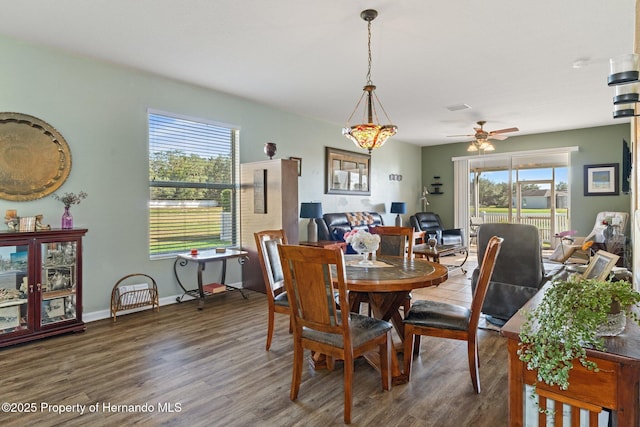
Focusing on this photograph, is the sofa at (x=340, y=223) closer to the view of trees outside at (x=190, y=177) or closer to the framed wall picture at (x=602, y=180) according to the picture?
the view of trees outside at (x=190, y=177)

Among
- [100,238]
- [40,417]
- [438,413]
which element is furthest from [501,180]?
[40,417]

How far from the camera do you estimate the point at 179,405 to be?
2164 mm

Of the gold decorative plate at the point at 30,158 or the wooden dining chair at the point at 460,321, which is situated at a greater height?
the gold decorative plate at the point at 30,158

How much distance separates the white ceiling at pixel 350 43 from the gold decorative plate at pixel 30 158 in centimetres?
79

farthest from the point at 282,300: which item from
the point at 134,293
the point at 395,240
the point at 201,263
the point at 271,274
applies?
the point at 134,293

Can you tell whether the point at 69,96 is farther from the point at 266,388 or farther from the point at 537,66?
the point at 537,66

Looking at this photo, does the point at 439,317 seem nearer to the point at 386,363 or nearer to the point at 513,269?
the point at 386,363

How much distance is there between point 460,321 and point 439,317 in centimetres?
13

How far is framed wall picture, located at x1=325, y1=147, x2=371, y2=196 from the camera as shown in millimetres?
6707

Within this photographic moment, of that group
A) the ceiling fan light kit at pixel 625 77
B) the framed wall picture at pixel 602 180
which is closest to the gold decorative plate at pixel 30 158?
the ceiling fan light kit at pixel 625 77

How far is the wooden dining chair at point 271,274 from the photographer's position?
2.90 metres

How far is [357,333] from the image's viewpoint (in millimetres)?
2127

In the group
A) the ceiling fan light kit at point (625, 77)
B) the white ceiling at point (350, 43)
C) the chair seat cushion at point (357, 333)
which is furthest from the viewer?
the white ceiling at point (350, 43)

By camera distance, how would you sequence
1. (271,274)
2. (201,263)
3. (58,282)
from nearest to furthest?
(271,274)
(58,282)
(201,263)
